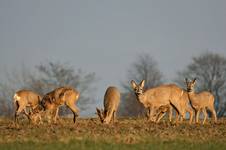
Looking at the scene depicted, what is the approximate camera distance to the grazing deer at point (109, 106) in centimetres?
2484

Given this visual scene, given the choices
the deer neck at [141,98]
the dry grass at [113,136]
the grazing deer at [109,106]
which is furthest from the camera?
the deer neck at [141,98]

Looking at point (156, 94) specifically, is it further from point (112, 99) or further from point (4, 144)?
point (4, 144)

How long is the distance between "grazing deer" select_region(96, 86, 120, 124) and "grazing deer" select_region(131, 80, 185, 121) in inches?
43.5

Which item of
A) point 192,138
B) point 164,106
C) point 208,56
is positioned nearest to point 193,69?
point 208,56

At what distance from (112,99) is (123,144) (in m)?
9.92

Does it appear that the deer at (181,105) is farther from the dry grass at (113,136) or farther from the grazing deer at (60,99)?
the dry grass at (113,136)

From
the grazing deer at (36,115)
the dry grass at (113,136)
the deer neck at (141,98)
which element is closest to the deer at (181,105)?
the deer neck at (141,98)

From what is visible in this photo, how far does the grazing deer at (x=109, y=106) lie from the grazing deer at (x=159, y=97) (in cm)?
111

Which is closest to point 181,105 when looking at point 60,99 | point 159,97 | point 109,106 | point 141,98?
point 159,97

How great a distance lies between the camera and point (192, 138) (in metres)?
18.6

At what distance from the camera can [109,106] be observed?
84.7ft

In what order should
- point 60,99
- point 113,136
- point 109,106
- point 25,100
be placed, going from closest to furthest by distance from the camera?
point 113,136, point 109,106, point 60,99, point 25,100

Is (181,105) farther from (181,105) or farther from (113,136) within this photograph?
(113,136)

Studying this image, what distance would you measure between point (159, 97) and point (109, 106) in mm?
2702
